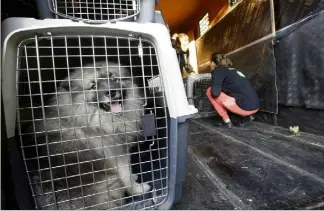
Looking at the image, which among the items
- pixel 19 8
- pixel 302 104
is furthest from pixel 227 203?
pixel 302 104

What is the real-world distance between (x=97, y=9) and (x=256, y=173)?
132cm

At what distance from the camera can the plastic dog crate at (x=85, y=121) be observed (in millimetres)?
847

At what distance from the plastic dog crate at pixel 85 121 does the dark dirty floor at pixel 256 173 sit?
0.27 meters

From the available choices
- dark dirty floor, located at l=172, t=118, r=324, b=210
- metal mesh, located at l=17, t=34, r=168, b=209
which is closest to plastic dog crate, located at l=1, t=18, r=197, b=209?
metal mesh, located at l=17, t=34, r=168, b=209

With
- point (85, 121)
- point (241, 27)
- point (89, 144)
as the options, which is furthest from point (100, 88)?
point (241, 27)

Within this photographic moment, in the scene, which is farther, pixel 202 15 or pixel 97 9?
pixel 202 15

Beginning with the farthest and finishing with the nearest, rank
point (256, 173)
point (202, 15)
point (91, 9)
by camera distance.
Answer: point (202, 15) → point (256, 173) → point (91, 9)

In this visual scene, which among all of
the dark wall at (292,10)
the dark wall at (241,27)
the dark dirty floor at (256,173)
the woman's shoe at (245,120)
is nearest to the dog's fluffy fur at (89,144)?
the dark dirty floor at (256,173)

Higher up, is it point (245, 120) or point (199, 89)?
point (199, 89)

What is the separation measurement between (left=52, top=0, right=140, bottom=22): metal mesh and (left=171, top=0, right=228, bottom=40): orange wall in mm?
4256

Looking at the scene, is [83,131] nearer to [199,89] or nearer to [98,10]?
[98,10]

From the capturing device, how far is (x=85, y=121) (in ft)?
3.91

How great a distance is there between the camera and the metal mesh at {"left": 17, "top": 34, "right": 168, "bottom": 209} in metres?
0.94

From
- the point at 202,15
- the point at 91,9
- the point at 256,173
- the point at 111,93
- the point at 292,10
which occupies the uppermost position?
the point at 202,15
